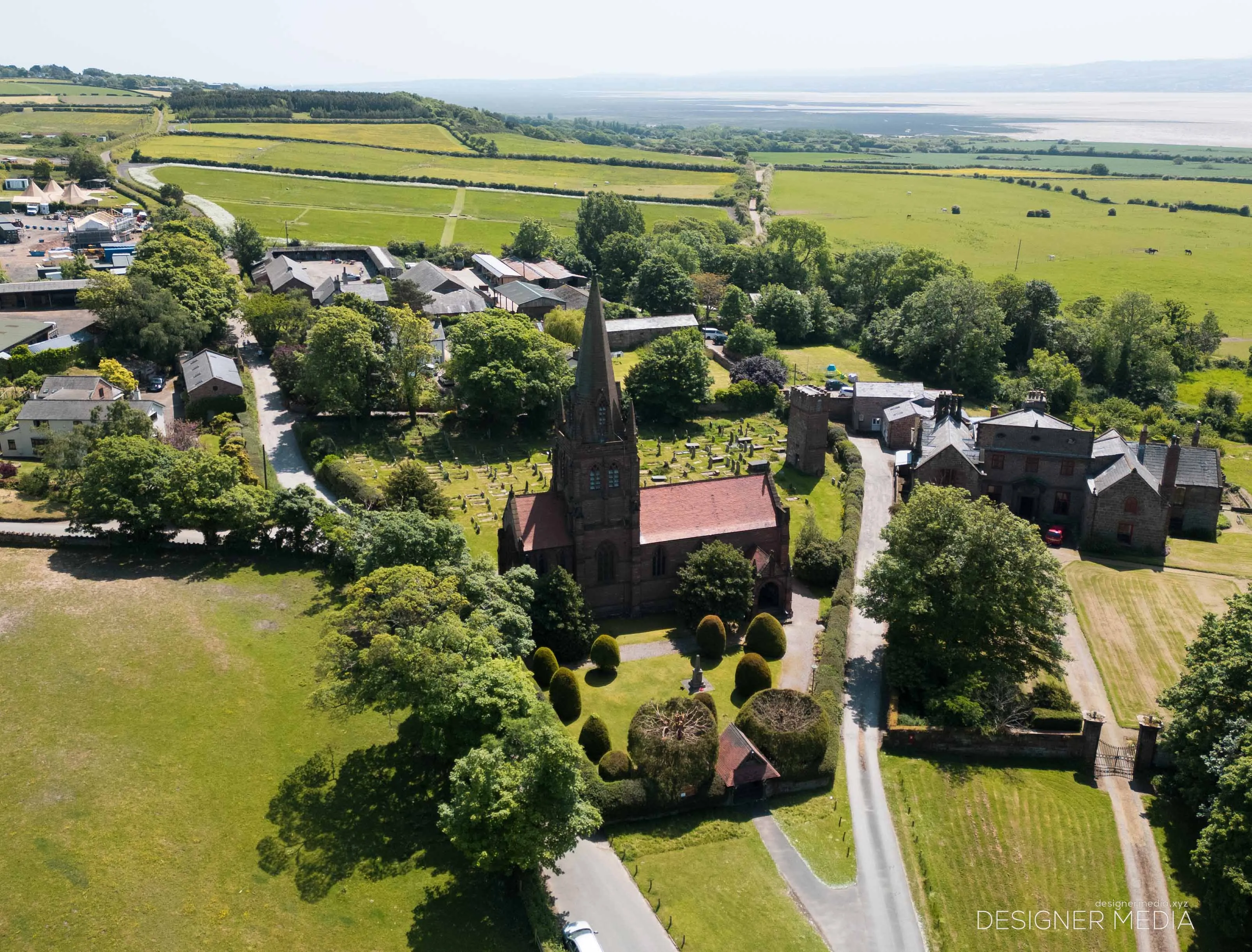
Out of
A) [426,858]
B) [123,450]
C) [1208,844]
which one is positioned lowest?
[426,858]

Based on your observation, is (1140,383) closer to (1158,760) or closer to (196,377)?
(1158,760)

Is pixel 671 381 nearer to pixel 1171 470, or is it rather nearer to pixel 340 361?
pixel 340 361

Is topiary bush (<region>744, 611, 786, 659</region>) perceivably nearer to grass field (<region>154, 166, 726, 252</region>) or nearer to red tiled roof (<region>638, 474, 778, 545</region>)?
red tiled roof (<region>638, 474, 778, 545</region>)

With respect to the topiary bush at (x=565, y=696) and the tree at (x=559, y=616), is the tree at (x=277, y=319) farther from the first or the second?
the topiary bush at (x=565, y=696)

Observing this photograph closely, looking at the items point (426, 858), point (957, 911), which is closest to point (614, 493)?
point (426, 858)

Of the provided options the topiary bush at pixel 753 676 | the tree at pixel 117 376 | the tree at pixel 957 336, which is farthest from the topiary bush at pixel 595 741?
the tree at pixel 957 336

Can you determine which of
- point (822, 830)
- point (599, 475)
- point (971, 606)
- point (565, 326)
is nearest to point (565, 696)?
point (599, 475)
